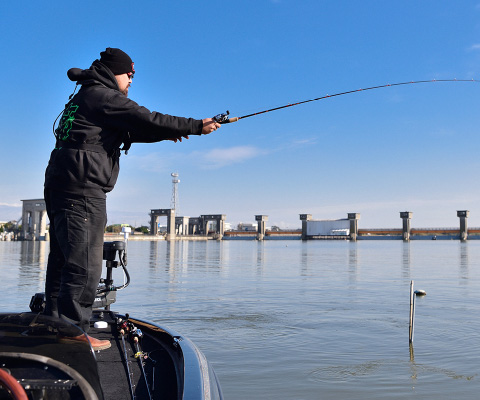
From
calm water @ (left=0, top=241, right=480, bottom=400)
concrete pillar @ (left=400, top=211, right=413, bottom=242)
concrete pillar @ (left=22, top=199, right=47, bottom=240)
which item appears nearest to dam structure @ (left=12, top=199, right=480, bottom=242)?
concrete pillar @ (left=400, top=211, right=413, bottom=242)

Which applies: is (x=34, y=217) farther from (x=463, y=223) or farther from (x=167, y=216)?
(x=463, y=223)

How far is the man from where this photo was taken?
3035 millimetres

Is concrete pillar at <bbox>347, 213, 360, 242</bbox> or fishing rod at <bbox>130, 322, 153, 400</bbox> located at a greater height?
concrete pillar at <bbox>347, 213, 360, 242</bbox>

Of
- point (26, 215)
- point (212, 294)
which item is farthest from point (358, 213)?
point (212, 294)

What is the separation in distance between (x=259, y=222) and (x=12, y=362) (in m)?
148

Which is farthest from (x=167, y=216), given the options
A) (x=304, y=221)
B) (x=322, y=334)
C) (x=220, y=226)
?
(x=322, y=334)

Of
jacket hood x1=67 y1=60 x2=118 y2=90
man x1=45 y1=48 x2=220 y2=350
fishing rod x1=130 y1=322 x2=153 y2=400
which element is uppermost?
jacket hood x1=67 y1=60 x2=118 y2=90

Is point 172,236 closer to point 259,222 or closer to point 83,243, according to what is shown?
point 259,222

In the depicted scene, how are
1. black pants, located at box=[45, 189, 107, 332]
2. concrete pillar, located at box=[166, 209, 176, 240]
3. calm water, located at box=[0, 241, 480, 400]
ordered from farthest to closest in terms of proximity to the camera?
concrete pillar, located at box=[166, 209, 176, 240]
calm water, located at box=[0, 241, 480, 400]
black pants, located at box=[45, 189, 107, 332]

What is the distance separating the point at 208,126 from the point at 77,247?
115 centimetres

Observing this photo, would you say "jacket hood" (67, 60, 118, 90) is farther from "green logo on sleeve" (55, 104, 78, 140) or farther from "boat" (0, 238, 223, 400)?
"boat" (0, 238, 223, 400)

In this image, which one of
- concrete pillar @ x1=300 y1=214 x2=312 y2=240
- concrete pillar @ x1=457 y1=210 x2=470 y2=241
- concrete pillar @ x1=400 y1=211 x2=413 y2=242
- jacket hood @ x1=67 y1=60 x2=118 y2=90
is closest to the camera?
jacket hood @ x1=67 y1=60 x2=118 y2=90

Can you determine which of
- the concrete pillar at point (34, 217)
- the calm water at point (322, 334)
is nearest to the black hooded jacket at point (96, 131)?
the calm water at point (322, 334)

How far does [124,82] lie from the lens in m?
3.54
